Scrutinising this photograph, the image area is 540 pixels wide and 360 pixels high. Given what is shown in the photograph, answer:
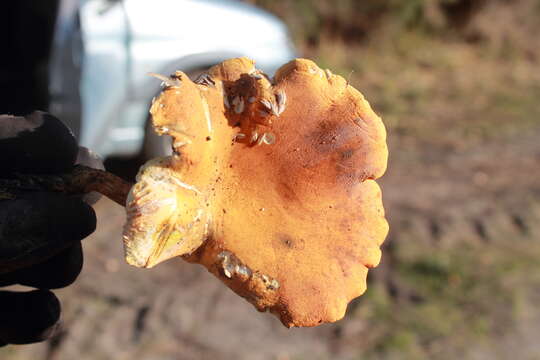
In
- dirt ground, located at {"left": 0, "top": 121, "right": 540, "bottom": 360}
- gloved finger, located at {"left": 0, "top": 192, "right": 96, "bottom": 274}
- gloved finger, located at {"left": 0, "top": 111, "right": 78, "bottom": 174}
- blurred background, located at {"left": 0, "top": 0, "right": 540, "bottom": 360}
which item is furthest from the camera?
blurred background, located at {"left": 0, "top": 0, "right": 540, "bottom": 360}

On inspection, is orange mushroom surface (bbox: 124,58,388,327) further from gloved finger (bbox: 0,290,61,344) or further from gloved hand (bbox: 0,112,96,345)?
gloved finger (bbox: 0,290,61,344)

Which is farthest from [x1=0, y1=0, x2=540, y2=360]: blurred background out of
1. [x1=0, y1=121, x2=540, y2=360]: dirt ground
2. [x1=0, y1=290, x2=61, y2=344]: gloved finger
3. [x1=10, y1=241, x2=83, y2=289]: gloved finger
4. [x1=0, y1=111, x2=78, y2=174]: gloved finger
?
[x1=0, y1=111, x2=78, y2=174]: gloved finger

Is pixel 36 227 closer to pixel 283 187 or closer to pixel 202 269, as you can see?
pixel 283 187

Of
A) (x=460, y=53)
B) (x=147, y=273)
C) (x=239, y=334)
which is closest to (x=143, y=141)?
(x=147, y=273)

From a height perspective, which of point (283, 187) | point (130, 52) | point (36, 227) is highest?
point (283, 187)

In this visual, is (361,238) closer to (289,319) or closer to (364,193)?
(364,193)

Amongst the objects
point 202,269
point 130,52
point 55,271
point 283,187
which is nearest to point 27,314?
point 55,271
